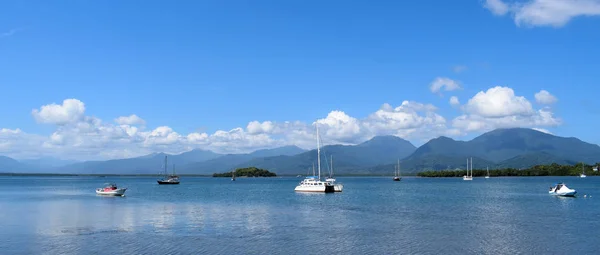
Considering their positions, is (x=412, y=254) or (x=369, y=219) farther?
(x=369, y=219)

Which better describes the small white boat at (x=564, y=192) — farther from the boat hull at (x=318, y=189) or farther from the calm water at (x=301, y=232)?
the boat hull at (x=318, y=189)

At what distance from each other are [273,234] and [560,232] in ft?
81.7

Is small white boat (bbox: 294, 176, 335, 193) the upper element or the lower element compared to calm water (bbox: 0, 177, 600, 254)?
upper

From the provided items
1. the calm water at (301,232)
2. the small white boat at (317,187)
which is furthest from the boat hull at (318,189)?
the calm water at (301,232)

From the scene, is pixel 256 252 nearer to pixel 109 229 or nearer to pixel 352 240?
pixel 352 240

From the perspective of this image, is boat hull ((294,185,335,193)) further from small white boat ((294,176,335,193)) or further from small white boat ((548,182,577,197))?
small white boat ((548,182,577,197))

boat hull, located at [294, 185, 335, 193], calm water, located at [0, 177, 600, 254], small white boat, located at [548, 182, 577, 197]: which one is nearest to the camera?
calm water, located at [0, 177, 600, 254]

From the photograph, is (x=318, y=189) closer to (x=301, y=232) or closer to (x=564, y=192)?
(x=564, y=192)

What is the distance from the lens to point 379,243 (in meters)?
41.5

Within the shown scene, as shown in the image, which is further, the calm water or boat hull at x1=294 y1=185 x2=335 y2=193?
boat hull at x1=294 y1=185 x2=335 y2=193

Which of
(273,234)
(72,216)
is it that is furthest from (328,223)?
(72,216)

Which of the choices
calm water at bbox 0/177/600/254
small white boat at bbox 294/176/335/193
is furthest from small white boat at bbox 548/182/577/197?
small white boat at bbox 294/176/335/193

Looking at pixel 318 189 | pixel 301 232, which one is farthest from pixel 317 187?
pixel 301 232

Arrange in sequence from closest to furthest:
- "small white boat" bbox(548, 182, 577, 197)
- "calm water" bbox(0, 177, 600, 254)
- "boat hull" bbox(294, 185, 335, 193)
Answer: "calm water" bbox(0, 177, 600, 254), "small white boat" bbox(548, 182, 577, 197), "boat hull" bbox(294, 185, 335, 193)
